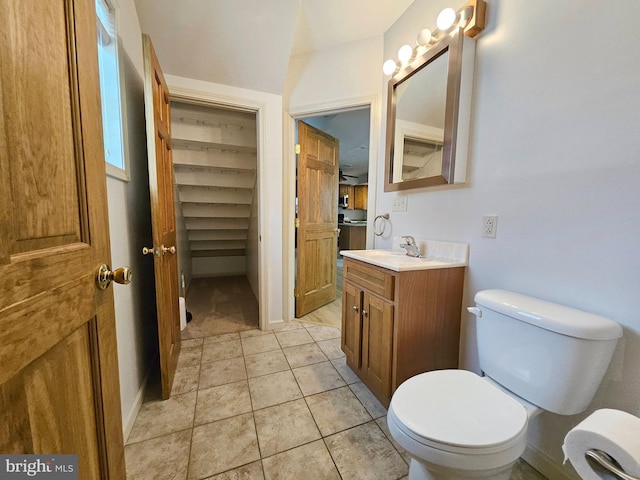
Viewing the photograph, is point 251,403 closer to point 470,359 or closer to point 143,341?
point 143,341

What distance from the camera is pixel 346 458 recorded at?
1115mm

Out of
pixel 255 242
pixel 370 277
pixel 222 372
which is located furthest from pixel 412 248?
pixel 255 242

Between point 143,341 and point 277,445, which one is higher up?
point 143,341

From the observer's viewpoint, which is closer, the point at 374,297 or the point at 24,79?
the point at 24,79

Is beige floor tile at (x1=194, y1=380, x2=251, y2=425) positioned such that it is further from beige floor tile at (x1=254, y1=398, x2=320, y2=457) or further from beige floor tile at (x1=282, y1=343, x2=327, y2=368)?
beige floor tile at (x1=282, y1=343, x2=327, y2=368)

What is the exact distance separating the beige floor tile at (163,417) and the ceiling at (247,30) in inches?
86.8

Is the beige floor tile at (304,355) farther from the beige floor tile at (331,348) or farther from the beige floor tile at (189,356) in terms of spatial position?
the beige floor tile at (189,356)

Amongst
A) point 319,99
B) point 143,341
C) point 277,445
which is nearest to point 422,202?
point 319,99

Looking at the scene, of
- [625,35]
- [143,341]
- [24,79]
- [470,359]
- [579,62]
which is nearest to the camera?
[24,79]

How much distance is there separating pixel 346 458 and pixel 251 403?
0.60m

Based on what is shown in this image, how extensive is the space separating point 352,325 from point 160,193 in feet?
4.57

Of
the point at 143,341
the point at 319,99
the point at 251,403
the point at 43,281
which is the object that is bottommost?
the point at 251,403

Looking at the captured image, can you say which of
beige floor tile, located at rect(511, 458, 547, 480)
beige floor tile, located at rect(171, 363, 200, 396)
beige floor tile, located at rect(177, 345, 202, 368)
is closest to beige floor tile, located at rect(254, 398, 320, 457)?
beige floor tile, located at rect(171, 363, 200, 396)

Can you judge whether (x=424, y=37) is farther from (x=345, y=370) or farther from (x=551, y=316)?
(x=345, y=370)
